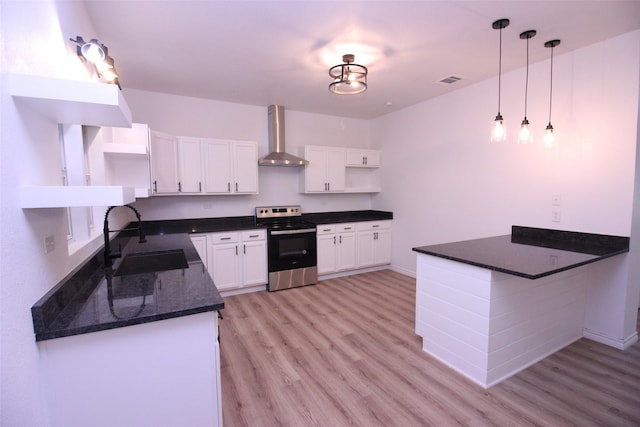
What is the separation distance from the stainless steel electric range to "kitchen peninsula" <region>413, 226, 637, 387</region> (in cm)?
199

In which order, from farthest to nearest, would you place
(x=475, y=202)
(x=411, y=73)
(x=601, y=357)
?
(x=475, y=202), (x=411, y=73), (x=601, y=357)

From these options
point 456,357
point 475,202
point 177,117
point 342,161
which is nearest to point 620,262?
point 475,202

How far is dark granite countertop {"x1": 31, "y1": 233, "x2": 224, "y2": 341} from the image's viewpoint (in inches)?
45.6

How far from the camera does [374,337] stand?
2832 millimetres

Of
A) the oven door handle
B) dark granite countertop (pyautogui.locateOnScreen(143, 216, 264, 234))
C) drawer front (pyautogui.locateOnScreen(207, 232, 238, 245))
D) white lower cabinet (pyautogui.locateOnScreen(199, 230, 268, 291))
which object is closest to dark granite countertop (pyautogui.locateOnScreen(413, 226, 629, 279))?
the oven door handle

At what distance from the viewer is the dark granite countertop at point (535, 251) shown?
1.98 meters

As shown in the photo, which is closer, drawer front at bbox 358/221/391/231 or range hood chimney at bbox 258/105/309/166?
range hood chimney at bbox 258/105/309/166

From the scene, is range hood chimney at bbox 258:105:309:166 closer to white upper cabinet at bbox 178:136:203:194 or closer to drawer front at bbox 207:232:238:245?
white upper cabinet at bbox 178:136:203:194

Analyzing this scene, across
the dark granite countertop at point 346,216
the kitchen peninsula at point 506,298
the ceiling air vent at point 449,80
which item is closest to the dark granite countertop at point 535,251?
the kitchen peninsula at point 506,298

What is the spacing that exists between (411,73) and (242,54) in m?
1.78

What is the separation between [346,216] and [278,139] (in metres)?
1.75

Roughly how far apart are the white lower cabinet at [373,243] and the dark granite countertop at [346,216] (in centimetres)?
12

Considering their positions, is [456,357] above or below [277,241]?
below

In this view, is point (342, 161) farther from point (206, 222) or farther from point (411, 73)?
point (206, 222)
